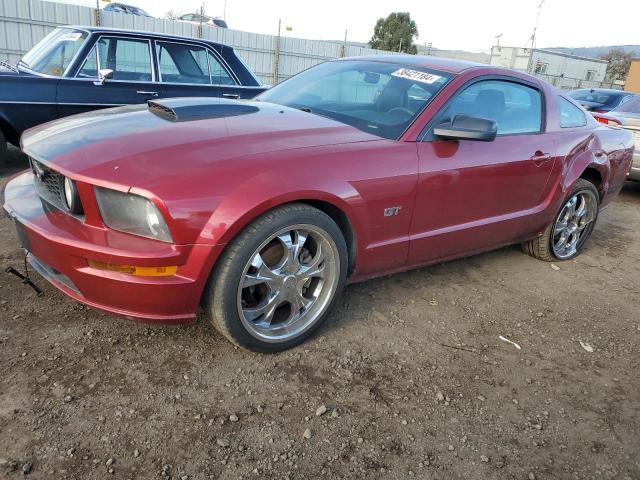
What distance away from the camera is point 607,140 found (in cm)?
445

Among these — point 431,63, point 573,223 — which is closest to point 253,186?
point 431,63

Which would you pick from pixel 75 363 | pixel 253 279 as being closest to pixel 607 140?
pixel 253 279

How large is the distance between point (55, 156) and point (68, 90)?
11.3 ft

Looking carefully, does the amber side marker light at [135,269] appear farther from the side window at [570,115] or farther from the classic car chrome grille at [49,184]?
the side window at [570,115]

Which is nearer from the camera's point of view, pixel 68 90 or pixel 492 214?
pixel 492 214

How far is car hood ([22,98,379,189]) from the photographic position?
226 cm

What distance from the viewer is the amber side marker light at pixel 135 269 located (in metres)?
2.20

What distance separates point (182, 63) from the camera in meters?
6.07

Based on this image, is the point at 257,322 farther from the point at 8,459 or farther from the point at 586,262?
the point at 586,262

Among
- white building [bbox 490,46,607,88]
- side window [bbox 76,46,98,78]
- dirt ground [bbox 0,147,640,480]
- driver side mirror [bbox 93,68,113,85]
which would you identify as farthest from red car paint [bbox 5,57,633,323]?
white building [bbox 490,46,607,88]

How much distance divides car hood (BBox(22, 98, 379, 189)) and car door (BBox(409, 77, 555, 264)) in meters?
0.51

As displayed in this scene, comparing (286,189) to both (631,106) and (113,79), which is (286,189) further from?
(631,106)

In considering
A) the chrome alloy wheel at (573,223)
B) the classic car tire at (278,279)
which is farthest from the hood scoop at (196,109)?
the chrome alloy wheel at (573,223)

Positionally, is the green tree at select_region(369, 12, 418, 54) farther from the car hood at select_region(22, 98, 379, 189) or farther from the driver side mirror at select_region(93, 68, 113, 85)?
the car hood at select_region(22, 98, 379, 189)
